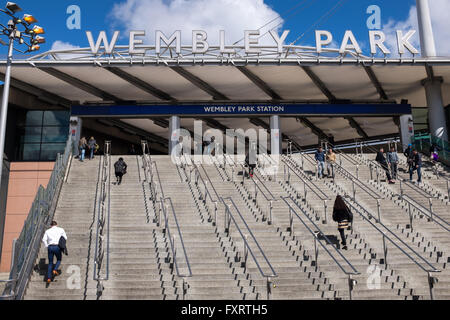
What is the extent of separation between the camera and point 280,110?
2675cm

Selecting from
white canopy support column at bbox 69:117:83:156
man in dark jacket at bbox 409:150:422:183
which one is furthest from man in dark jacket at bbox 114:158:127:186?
man in dark jacket at bbox 409:150:422:183

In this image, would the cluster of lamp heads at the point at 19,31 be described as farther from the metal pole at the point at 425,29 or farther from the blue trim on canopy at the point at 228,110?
the metal pole at the point at 425,29

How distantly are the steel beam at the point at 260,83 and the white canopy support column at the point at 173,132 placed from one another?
5.63 metres

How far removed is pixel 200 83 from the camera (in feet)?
80.3

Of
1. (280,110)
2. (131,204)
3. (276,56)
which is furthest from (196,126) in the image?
(131,204)

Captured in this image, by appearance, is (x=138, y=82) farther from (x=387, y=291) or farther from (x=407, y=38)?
(x=387, y=291)

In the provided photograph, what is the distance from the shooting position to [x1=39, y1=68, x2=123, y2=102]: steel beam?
74.0 feet

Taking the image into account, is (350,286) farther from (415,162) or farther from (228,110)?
(228,110)

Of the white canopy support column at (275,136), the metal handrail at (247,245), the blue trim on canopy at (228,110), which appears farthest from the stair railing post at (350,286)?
the blue trim on canopy at (228,110)

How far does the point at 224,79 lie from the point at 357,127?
1486cm

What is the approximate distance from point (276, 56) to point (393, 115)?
9.68 meters

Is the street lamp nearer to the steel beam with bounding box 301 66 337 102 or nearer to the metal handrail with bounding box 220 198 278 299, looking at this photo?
the metal handrail with bounding box 220 198 278 299

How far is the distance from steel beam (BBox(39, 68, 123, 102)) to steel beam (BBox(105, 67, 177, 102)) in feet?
8.74

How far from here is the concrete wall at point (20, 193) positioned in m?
21.9
